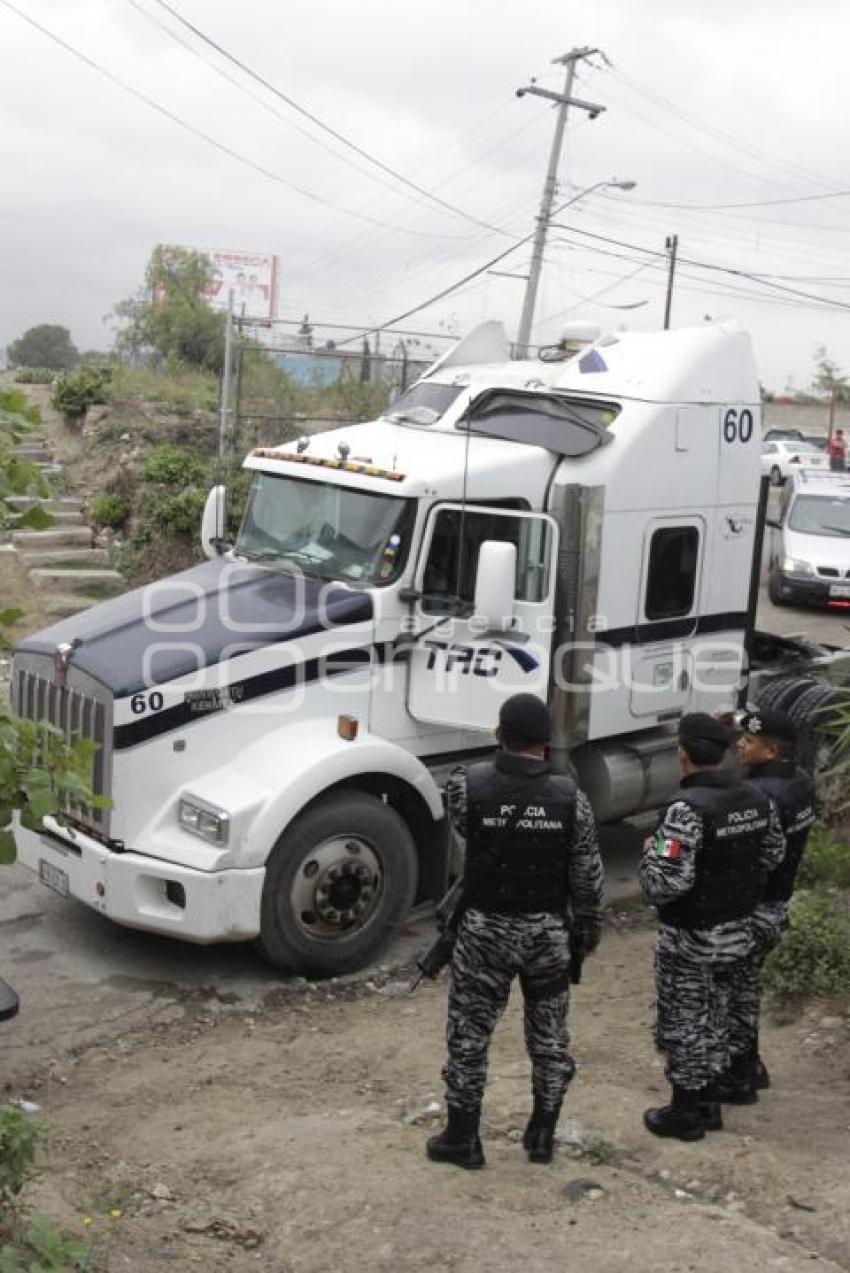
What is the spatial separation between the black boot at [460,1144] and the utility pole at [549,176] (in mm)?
24932

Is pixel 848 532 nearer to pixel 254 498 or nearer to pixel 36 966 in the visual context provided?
pixel 254 498

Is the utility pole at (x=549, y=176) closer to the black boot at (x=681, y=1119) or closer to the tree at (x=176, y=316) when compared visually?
the tree at (x=176, y=316)

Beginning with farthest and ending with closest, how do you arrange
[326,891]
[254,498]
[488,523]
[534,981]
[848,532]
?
1. [848,532]
2. [254,498]
3. [488,523]
4. [326,891]
5. [534,981]

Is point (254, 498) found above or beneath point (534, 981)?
above

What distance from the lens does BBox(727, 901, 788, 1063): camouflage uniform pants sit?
5.36 metres

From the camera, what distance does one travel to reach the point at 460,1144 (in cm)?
476

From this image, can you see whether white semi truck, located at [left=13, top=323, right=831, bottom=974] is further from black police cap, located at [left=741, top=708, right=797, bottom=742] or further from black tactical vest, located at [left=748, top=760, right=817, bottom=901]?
black tactical vest, located at [left=748, top=760, right=817, bottom=901]

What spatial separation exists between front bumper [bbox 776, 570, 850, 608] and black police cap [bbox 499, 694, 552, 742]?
1303 centimetres

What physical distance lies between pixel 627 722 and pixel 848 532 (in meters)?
10.8

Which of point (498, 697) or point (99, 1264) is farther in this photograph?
point (498, 697)

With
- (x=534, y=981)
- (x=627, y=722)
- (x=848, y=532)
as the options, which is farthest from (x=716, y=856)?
(x=848, y=532)

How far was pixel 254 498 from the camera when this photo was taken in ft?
26.9

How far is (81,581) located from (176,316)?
15.4m

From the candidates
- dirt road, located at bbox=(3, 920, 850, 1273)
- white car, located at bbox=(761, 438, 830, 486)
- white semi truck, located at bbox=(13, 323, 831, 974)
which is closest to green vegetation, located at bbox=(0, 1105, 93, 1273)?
dirt road, located at bbox=(3, 920, 850, 1273)
